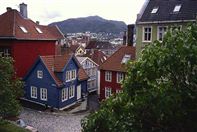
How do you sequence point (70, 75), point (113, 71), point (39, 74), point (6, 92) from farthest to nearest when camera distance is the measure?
1. point (113, 71)
2. point (70, 75)
3. point (39, 74)
4. point (6, 92)

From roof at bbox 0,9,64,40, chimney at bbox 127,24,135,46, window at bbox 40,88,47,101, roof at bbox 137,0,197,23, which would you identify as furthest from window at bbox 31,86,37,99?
chimney at bbox 127,24,135,46

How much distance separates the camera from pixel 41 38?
138 ft

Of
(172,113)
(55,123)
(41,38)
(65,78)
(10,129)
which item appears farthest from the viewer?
(41,38)

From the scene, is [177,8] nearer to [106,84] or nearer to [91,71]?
[106,84]

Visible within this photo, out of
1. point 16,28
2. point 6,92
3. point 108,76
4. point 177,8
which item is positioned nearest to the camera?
point 6,92

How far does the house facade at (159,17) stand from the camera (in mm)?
28359

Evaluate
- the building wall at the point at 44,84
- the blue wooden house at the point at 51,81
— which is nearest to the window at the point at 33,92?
the blue wooden house at the point at 51,81

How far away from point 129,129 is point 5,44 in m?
32.2

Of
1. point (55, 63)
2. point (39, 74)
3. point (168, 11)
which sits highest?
point (168, 11)

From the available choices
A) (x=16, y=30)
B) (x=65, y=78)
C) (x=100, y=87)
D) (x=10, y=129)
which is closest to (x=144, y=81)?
(x=10, y=129)

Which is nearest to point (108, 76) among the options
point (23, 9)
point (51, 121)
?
point (51, 121)

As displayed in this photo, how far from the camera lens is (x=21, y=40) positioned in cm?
3884

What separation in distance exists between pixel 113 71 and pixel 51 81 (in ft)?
31.8

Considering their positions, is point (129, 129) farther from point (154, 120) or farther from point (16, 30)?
point (16, 30)
